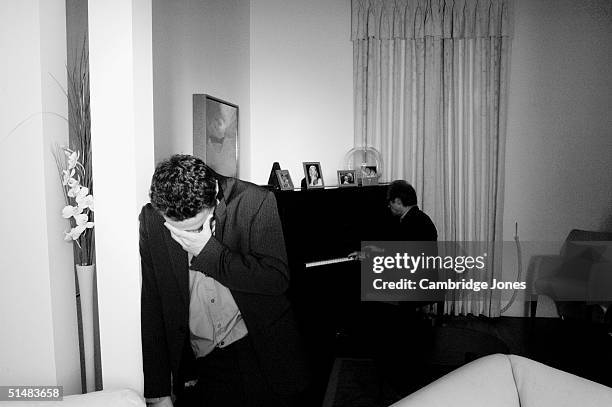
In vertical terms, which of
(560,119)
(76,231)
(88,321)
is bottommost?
(88,321)

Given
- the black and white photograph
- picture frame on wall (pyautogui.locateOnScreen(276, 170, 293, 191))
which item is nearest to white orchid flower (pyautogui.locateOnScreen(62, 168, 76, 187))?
the black and white photograph

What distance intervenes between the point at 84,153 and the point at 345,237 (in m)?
2.84

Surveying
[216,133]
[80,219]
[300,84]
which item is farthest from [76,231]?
[300,84]

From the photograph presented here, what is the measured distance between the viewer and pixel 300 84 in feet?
17.5

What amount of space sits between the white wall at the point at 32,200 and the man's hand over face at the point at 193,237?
0.56m

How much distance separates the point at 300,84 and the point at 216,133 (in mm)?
1689

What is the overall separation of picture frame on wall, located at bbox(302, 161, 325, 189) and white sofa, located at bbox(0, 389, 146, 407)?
9.63 feet

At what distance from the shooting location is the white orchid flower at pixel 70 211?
1942 millimetres

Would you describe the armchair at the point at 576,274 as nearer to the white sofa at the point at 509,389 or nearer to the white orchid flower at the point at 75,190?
the white sofa at the point at 509,389

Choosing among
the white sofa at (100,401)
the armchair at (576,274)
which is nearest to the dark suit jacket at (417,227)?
the armchair at (576,274)

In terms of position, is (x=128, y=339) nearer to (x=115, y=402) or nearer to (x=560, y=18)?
(x=115, y=402)

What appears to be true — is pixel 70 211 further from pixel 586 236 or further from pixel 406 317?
pixel 586 236

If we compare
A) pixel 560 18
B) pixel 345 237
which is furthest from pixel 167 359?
pixel 560 18

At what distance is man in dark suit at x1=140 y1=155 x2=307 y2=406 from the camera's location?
5.92 ft
